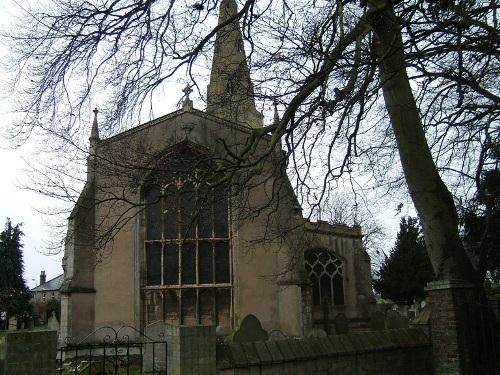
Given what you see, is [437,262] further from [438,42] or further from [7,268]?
[7,268]

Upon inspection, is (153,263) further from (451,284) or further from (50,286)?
(50,286)

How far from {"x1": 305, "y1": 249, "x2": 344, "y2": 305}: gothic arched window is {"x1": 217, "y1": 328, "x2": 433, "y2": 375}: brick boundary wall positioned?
1407 cm

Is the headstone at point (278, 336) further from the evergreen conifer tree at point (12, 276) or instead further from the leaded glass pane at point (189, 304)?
the evergreen conifer tree at point (12, 276)

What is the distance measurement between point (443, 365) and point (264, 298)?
9.40 metres

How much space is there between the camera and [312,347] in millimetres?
8250

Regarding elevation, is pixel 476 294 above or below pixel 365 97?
below

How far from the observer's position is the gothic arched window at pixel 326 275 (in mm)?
23430

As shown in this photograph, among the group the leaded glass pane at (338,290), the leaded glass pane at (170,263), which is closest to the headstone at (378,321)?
the leaded glass pane at (338,290)

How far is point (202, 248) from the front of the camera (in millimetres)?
18312

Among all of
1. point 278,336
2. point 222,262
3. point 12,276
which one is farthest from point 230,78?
point 12,276

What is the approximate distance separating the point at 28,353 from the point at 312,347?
3.95 meters

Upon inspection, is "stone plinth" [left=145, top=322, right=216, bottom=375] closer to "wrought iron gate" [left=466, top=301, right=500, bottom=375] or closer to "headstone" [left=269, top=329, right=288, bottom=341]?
"wrought iron gate" [left=466, top=301, right=500, bottom=375]

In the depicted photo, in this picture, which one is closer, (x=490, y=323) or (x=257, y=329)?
(x=490, y=323)

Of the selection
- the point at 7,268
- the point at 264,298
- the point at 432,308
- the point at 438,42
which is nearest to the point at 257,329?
the point at 432,308
